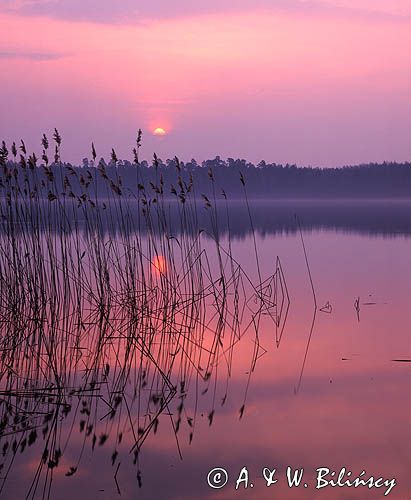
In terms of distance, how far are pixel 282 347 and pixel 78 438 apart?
2832 mm

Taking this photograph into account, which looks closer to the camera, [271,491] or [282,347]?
[271,491]

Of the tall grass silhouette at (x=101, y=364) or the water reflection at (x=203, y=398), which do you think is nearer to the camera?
the water reflection at (x=203, y=398)

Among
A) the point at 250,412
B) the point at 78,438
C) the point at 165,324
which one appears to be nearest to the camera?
the point at 78,438

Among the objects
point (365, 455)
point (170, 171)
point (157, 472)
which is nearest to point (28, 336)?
point (157, 472)

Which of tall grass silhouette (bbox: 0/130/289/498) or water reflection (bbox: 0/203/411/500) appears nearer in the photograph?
water reflection (bbox: 0/203/411/500)

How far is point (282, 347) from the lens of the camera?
6969 mm

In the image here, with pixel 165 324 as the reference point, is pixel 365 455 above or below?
below

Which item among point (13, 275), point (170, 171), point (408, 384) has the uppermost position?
point (170, 171)

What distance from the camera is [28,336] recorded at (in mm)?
6723

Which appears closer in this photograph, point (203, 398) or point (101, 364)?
point (203, 398)

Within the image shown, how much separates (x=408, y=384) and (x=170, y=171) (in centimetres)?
8379

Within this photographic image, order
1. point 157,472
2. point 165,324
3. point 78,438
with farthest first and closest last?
1. point 165,324
2. point 78,438
3. point 157,472

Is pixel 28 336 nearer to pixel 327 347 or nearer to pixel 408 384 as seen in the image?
pixel 327 347

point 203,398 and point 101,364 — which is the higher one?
point 101,364
